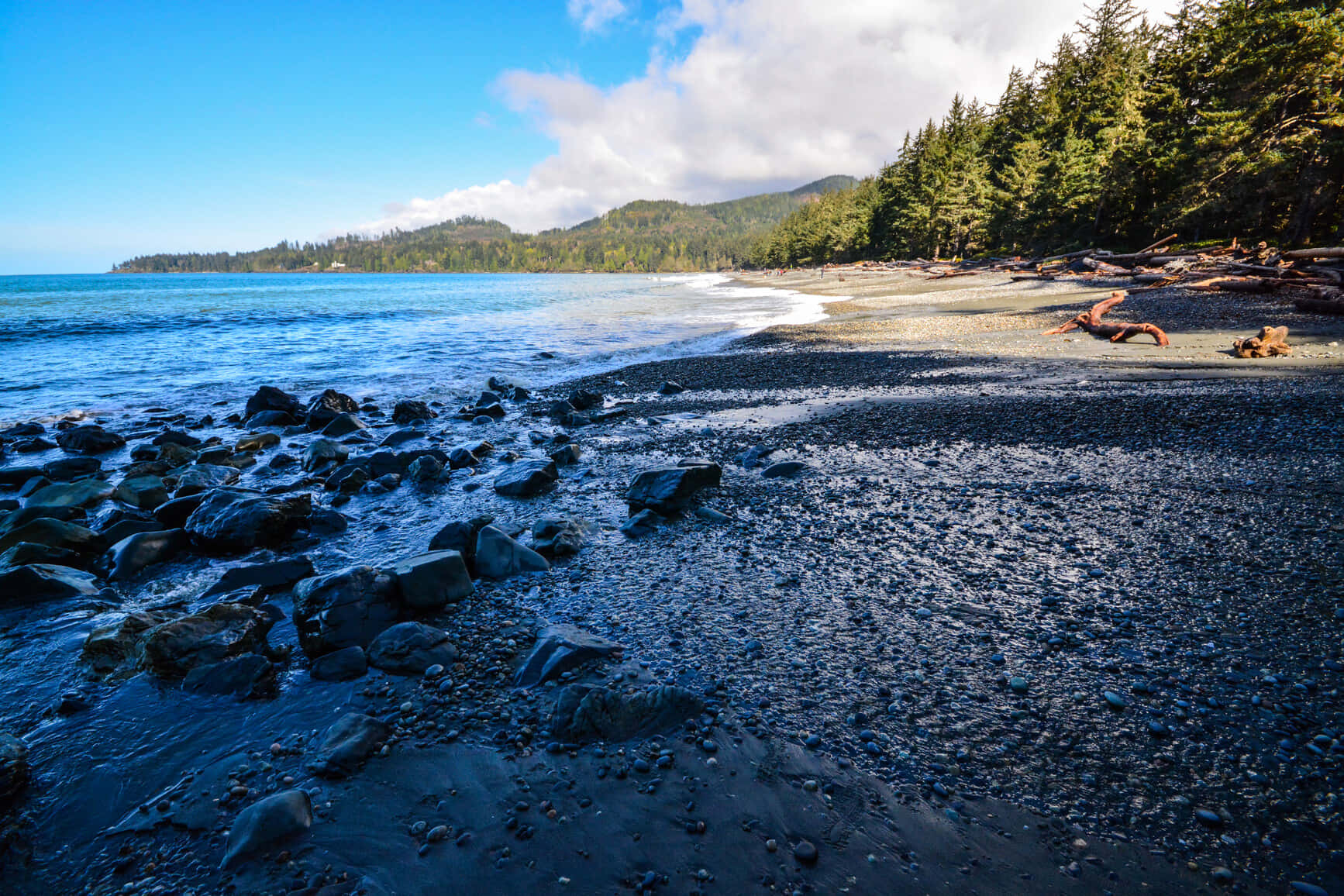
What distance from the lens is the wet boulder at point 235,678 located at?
379cm

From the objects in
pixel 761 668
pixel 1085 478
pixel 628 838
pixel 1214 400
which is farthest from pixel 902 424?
pixel 628 838

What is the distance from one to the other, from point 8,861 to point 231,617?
6.12 ft

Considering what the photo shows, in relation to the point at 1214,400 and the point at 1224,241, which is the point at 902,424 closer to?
the point at 1214,400

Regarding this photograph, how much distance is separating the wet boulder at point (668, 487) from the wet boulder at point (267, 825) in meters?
4.11

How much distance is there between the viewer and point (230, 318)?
130 feet

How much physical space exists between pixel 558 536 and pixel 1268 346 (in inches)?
617

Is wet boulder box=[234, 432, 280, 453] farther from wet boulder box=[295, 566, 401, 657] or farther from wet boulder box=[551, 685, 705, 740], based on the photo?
wet boulder box=[551, 685, 705, 740]

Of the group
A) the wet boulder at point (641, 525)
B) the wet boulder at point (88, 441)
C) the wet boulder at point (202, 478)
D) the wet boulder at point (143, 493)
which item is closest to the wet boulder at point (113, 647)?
the wet boulder at point (202, 478)

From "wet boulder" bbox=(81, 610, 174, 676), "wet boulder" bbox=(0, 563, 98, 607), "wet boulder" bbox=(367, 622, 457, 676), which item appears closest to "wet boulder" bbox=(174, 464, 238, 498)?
"wet boulder" bbox=(0, 563, 98, 607)

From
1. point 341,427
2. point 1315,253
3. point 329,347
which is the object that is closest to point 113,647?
point 341,427

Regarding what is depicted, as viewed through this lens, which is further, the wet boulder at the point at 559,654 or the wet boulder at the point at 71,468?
the wet boulder at the point at 71,468

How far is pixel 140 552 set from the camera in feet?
18.6

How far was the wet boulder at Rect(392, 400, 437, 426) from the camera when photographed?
40.1 ft

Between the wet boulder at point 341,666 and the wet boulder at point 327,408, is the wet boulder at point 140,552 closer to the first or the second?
the wet boulder at point 341,666
